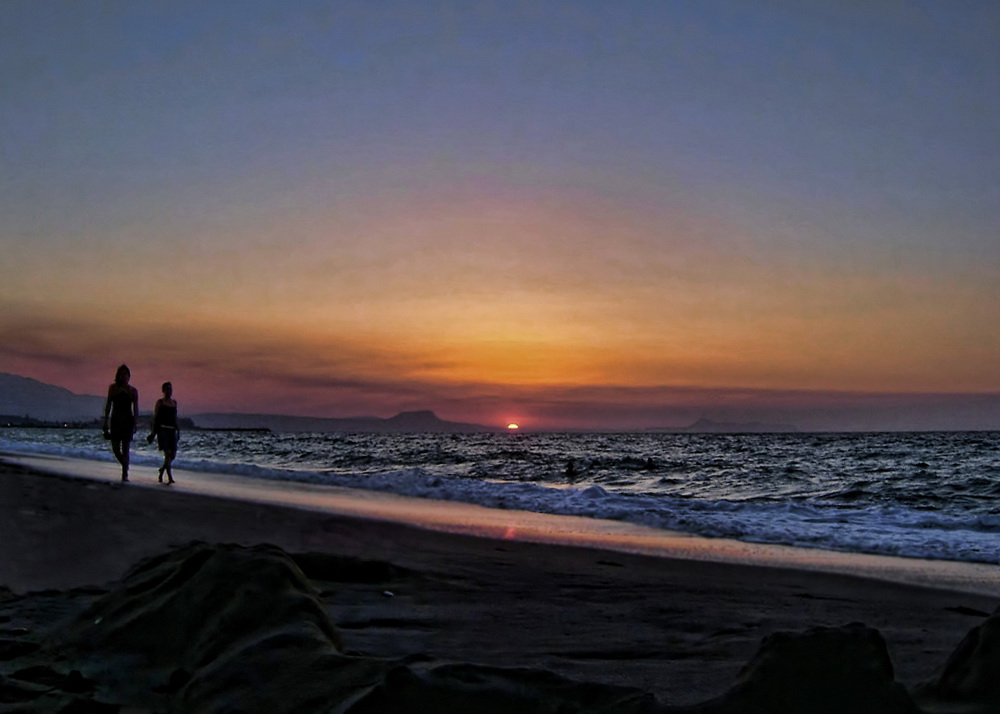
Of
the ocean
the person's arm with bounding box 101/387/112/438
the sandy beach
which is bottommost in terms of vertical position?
the ocean

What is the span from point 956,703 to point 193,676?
2.34 m

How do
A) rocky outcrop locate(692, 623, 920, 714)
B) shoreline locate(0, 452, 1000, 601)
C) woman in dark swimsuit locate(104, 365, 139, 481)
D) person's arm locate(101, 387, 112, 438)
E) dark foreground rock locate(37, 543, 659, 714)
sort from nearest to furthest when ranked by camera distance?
rocky outcrop locate(692, 623, 920, 714)
dark foreground rock locate(37, 543, 659, 714)
shoreline locate(0, 452, 1000, 601)
person's arm locate(101, 387, 112, 438)
woman in dark swimsuit locate(104, 365, 139, 481)

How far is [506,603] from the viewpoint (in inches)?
171

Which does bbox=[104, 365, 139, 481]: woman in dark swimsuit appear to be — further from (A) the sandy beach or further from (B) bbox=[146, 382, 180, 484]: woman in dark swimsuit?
(A) the sandy beach

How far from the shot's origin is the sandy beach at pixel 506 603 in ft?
9.73

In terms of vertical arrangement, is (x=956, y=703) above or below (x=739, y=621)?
above

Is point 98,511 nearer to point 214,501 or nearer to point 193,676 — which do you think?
point 214,501

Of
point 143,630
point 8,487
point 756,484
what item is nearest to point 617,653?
point 143,630

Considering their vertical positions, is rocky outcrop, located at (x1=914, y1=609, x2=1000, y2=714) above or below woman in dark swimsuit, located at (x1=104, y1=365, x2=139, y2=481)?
below

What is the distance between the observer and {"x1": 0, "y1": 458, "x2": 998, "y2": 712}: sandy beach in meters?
2.97

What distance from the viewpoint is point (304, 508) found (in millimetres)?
9727

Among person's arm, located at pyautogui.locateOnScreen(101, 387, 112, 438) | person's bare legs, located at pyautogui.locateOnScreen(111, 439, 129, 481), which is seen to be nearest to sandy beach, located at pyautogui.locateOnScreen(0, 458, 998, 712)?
person's arm, located at pyautogui.locateOnScreen(101, 387, 112, 438)

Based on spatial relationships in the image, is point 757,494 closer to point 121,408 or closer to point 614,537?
point 614,537

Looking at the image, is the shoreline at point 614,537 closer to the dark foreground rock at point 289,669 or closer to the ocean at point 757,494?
the ocean at point 757,494
